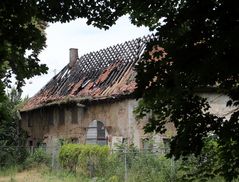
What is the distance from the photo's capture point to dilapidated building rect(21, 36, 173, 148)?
74.0ft

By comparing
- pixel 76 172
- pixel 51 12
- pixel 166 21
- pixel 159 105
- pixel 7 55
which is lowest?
pixel 76 172

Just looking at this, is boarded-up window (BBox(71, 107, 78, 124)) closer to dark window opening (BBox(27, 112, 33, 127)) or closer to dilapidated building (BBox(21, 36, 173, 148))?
dilapidated building (BBox(21, 36, 173, 148))

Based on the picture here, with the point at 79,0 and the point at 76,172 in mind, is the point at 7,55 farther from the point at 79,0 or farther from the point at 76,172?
the point at 76,172

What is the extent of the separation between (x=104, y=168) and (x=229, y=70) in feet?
50.6

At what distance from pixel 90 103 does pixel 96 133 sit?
169cm

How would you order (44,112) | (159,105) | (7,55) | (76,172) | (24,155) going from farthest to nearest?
(44,112) < (24,155) < (76,172) < (159,105) < (7,55)

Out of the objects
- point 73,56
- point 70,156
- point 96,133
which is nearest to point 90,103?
point 96,133

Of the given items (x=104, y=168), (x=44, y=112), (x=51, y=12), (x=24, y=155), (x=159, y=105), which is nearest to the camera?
(x=159, y=105)

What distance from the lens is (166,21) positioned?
3.92 metres

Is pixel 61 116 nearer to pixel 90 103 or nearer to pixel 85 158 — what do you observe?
pixel 90 103

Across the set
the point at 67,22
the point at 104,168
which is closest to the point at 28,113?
the point at 104,168

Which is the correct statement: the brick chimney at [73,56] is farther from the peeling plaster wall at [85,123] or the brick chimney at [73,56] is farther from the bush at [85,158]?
the bush at [85,158]

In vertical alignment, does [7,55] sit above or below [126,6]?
below

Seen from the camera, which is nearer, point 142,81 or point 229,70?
point 229,70
